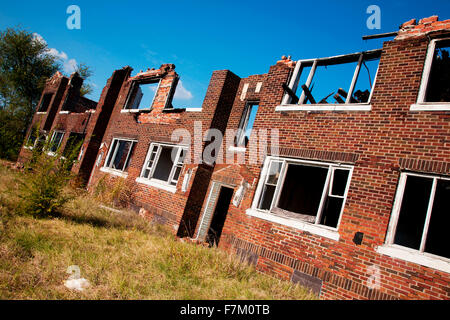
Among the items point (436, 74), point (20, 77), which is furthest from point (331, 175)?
point (20, 77)

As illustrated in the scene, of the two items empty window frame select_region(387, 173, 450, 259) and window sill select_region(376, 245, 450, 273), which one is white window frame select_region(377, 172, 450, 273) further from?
empty window frame select_region(387, 173, 450, 259)

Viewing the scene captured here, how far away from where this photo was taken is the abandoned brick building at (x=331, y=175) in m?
5.13

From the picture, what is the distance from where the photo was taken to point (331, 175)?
611 centimetres

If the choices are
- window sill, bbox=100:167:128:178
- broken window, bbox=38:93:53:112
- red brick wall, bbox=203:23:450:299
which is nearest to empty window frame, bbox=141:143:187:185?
window sill, bbox=100:167:128:178

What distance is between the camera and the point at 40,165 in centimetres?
691

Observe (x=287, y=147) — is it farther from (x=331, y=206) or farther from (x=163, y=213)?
(x=163, y=213)

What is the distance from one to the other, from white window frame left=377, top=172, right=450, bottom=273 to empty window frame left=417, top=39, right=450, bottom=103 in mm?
1925

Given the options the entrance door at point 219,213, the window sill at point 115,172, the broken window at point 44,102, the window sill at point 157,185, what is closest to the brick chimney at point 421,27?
the entrance door at point 219,213

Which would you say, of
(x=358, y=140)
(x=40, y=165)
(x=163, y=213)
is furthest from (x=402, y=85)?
(x=40, y=165)

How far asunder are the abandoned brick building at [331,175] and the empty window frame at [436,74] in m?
0.03

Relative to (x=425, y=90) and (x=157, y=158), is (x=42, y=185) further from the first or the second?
(x=425, y=90)

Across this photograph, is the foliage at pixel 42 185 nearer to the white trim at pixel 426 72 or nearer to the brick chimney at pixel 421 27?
the white trim at pixel 426 72

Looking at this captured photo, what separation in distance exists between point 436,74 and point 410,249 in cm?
501
